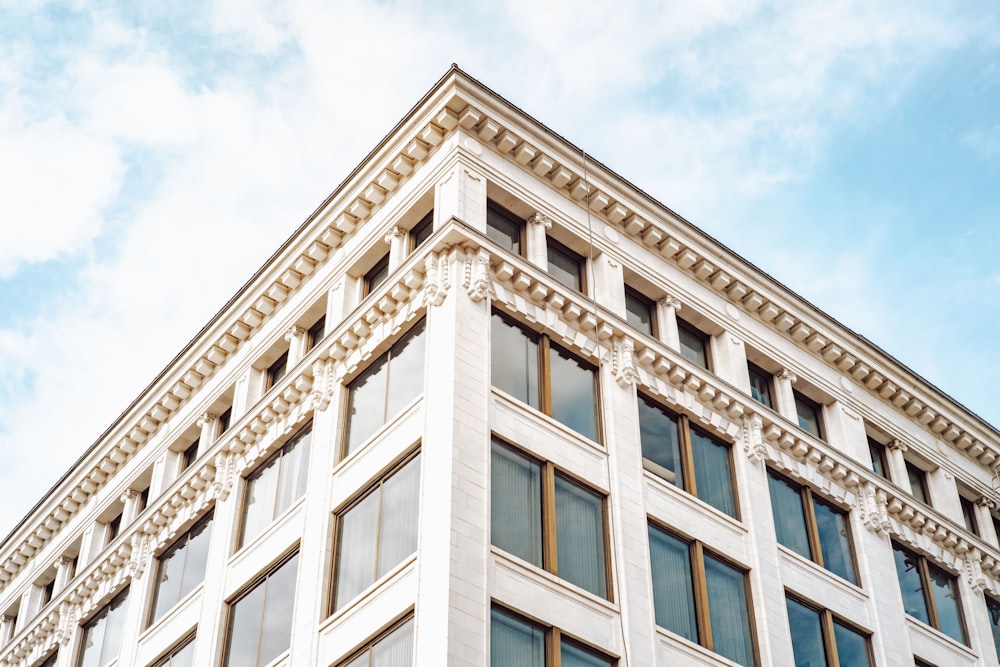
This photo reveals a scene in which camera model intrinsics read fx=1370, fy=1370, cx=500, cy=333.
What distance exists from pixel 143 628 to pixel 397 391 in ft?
36.9

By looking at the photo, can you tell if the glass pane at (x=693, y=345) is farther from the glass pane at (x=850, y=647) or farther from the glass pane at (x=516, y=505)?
the glass pane at (x=516, y=505)

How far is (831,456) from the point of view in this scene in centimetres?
3650

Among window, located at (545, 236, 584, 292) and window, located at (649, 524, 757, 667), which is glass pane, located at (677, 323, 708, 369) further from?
window, located at (649, 524, 757, 667)

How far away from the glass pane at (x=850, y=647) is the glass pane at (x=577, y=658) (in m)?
8.37

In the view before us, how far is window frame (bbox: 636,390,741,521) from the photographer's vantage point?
31891 millimetres

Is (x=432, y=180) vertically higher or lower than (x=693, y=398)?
higher

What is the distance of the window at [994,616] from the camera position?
3806 cm

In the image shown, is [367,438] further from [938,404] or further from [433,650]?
[938,404]

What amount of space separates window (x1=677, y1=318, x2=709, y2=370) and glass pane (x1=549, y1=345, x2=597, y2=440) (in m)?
5.02

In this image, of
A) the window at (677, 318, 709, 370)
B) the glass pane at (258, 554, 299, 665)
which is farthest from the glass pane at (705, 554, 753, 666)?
the glass pane at (258, 554, 299, 665)

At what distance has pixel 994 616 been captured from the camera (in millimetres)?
38812

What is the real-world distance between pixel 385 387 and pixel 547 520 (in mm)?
5365

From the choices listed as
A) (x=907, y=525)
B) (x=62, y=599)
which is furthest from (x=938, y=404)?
(x=62, y=599)

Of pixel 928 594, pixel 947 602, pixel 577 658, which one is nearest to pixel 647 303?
pixel 928 594
